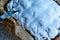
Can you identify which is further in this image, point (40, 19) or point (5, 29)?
point (5, 29)

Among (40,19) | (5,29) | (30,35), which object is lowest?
(5,29)

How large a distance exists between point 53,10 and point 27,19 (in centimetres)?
21

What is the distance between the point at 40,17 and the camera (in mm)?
1024

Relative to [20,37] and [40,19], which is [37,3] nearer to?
[40,19]

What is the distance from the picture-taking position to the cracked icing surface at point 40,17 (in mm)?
1007

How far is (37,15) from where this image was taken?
104cm

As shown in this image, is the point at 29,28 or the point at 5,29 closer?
the point at 29,28

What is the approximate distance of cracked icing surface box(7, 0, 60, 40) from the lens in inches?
39.6

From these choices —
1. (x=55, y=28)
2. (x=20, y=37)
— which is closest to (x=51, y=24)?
(x=55, y=28)

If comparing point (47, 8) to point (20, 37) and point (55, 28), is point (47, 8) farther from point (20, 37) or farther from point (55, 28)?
point (20, 37)

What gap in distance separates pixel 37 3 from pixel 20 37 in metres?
0.30

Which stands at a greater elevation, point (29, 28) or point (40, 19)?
point (40, 19)

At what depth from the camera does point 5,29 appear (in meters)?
1.17

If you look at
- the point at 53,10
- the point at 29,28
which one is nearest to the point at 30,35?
the point at 29,28
